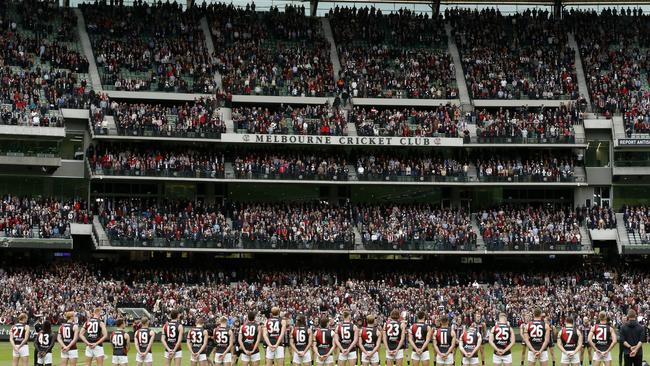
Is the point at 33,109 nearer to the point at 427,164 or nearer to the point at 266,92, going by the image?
the point at 266,92

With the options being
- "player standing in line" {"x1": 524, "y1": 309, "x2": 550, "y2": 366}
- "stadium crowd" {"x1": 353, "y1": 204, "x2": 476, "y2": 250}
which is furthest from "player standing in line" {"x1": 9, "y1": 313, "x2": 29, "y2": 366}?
"stadium crowd" {"x1": 353, "y1": 204, "x2": 476, "y2": 250}

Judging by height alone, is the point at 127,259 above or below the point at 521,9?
below

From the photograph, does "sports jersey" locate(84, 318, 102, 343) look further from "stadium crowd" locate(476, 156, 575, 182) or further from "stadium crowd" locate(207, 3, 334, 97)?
"stadium crowd" locate(476, 156, 575, 182)

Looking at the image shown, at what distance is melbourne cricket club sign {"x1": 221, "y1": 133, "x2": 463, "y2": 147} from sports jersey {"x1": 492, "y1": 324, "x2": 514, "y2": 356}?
111 ft

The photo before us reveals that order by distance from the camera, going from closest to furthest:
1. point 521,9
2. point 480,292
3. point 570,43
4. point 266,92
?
1. point 480,292
2. point 266,92
3. point 570,43
4. point 521,9

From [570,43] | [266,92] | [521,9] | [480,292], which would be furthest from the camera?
[521,9]

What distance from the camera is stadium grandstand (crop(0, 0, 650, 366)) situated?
59.8 meters

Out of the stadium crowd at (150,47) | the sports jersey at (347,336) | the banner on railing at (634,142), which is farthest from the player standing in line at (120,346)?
the banner on railing at (634,142)

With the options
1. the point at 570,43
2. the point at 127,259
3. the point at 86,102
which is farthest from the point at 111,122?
the point at 570,43

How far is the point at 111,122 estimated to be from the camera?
60.9m

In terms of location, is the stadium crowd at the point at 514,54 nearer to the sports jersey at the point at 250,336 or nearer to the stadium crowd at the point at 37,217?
the stadium crowd at the point at 37,217

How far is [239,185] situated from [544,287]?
1654cm

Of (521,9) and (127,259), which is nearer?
(127,259)

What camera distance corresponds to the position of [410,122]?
64188 mm
